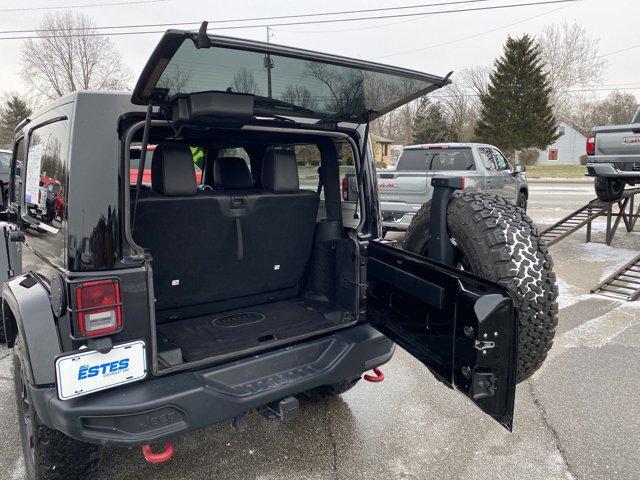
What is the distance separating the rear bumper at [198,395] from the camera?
1.83m

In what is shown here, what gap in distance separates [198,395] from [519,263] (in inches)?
61.5

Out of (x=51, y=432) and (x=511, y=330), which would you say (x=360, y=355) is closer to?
(x=511, y=330)

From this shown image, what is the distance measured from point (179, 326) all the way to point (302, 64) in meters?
1.69

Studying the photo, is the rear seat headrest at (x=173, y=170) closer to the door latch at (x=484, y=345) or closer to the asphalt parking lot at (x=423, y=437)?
the asphalt parking lot at (x=423, y=437)

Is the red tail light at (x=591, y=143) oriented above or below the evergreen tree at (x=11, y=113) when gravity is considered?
below

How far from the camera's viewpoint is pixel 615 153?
25.5 ft

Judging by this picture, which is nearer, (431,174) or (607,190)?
(431,174)

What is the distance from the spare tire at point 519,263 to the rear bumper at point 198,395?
2.53ft

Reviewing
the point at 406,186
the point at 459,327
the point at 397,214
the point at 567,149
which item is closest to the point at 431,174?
the point at 406,186

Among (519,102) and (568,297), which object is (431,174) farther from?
(519,102)

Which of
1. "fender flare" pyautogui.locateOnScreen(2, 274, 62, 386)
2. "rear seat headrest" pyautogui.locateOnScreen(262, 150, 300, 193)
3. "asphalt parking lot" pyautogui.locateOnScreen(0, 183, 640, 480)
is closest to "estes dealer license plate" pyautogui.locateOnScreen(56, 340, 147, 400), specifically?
"fender flare" pyautogui.locateOnScreen(2, 274, 62, 386)

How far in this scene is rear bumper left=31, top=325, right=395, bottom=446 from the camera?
1833 millimetres

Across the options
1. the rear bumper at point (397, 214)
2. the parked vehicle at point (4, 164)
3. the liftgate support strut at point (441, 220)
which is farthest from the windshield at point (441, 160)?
the parked vehicle at point (4, 164)

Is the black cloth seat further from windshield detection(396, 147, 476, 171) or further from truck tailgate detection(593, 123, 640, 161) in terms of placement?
truck tailgate detection(593, 123, 640, 161)
